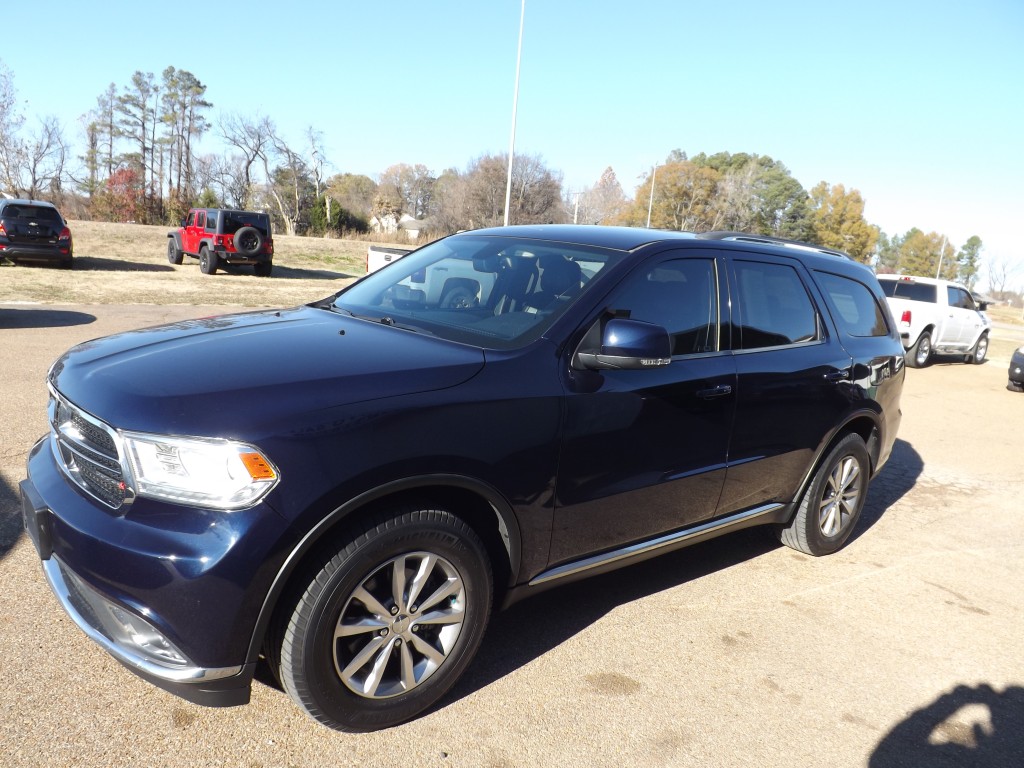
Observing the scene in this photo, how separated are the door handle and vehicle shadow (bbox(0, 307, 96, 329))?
10.3 metres

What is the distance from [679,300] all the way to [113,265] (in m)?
22.6

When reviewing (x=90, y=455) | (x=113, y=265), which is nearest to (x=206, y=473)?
(x=90, y=455)

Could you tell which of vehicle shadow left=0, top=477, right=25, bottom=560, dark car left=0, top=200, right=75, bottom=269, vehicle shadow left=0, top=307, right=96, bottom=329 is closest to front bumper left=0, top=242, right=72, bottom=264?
dark car left=0, top=200, right=75, bottom=269

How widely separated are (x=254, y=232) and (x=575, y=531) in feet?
70.5

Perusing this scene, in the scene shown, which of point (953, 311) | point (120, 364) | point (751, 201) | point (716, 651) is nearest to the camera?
point (120, 364)

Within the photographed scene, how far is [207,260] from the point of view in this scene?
2216 cm

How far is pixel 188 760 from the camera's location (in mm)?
2451

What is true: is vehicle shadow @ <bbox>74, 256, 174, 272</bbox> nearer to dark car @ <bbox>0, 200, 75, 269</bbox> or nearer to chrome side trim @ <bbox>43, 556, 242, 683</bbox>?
dark car @ <bbox>0, 200, 75, 269</bbox>

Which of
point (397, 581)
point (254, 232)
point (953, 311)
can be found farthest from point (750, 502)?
point (254, 232)

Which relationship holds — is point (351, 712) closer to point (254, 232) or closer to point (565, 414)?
point (565, 414)

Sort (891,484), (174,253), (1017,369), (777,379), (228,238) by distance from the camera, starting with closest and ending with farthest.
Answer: (777,379) → (891,484) → (1017,369) → (228,238) → (174,253)

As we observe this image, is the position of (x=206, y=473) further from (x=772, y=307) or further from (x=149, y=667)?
(x=772, y=307)

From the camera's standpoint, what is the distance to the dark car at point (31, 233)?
58.8ft

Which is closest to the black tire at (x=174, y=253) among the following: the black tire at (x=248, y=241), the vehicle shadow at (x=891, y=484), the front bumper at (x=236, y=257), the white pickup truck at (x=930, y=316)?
the front bumper at (x=236, y=257)
